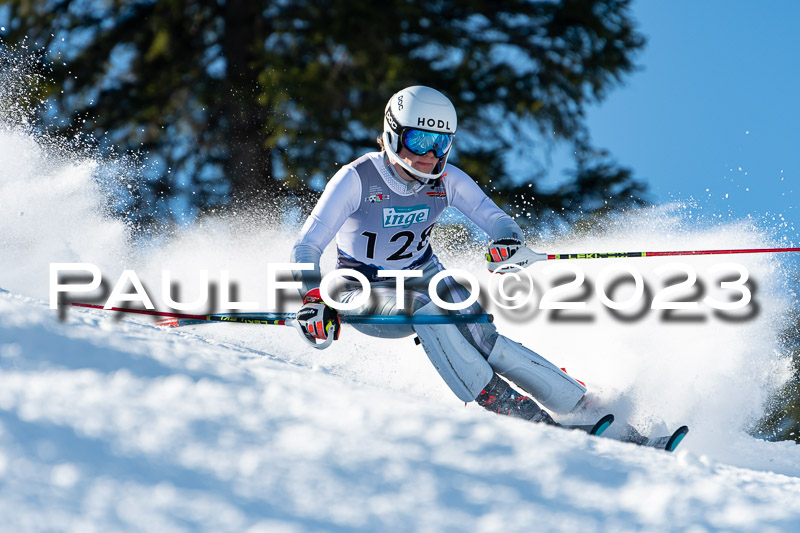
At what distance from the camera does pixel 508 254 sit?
474 centimetres

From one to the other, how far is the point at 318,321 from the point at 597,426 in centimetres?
155

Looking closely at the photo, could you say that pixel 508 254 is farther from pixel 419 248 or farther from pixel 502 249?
pixel 419 248

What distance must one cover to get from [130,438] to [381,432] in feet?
2.35

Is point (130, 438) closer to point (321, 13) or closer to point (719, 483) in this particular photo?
point (719, 483)

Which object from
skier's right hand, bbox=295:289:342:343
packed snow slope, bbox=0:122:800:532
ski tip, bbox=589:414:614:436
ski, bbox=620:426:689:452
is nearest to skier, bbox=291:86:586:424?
skier's right hand, bbox=295:289:342:343

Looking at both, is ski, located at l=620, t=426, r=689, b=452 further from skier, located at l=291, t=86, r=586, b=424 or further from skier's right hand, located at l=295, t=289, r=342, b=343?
skier's right hand, located at l=295, t=289, r=342, b=343

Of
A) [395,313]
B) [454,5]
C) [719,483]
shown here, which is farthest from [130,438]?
[454,5]

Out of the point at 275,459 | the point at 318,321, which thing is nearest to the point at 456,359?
the point at 318,321

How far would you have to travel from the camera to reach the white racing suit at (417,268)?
414 cm

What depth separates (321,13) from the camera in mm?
12742

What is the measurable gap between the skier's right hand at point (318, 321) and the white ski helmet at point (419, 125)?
40.7 inches

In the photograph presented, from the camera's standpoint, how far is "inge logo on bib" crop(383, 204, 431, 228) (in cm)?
454

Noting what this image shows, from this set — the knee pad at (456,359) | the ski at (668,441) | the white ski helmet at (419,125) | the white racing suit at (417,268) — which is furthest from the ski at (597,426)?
the white ski helmet at (419,125)

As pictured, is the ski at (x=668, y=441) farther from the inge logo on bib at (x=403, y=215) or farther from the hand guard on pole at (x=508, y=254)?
the inge logo on bib at (x=403, y=215)
